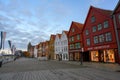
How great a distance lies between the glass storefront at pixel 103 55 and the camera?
29.4 metres

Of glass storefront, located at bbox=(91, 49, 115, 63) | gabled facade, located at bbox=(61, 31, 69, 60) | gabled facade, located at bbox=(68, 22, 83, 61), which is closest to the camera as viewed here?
glass storefront, located at bbox=(91, 49, 115, 63)

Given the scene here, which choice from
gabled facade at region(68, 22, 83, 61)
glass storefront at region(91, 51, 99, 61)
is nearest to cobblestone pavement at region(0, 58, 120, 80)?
glass storefront at region(91, 51, 99, 61)

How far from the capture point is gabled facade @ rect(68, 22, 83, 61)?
43125mm

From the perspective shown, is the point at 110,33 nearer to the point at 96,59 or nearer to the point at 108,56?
the point at 108,56

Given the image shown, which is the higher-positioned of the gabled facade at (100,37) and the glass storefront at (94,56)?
the gabled facade at (100,37)

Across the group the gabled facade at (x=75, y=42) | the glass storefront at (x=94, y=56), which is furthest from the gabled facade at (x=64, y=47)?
the glass storefront at (x=94, y=56)

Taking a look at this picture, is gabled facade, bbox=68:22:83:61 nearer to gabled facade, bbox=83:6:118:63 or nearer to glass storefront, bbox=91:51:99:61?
gabled facade, bbox=83:6:118:63

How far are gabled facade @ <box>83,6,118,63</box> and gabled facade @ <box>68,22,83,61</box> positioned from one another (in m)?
3.39

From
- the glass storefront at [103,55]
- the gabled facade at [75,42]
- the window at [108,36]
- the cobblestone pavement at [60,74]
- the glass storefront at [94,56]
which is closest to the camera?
the cobblestone pavement at [60,74]

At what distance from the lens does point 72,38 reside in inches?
1889

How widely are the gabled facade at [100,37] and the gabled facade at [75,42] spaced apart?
11.1ft

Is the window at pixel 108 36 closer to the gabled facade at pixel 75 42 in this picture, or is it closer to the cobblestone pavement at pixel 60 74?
the gabled facade at pixel 75 42

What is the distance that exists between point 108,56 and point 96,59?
15.1 feet

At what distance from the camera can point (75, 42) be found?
4531 cm
